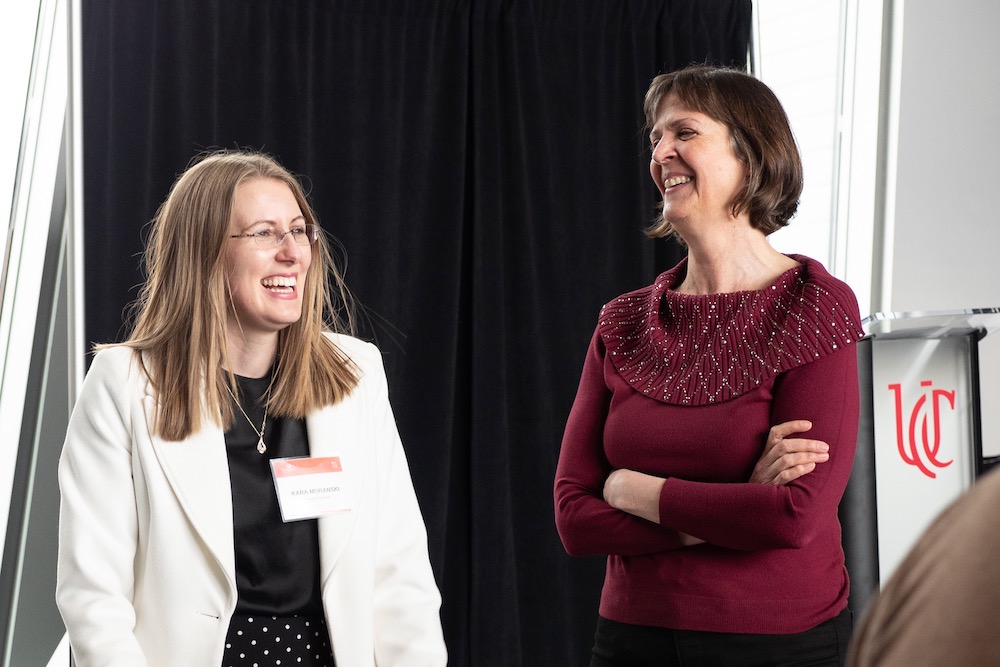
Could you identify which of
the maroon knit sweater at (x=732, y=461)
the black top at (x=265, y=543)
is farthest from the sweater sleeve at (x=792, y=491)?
the black top at (x=265, y=543)

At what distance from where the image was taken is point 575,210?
4.20 m

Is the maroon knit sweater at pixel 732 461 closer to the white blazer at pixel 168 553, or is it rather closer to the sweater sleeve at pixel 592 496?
the sweater sleeve at pixel 592 496

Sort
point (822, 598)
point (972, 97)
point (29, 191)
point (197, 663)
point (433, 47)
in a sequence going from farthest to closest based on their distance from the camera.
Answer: point (433, 47) → point (972, 97) → point (29, 191) → point (197, 663) → point (822, 598)

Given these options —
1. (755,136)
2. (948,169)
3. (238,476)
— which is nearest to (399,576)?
(238,476)

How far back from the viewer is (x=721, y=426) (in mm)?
1673

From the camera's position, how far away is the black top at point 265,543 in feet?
6.05

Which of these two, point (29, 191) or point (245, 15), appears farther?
point (245, 15)

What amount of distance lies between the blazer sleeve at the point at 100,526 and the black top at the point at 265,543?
0.67 ft

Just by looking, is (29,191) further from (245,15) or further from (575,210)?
(575,210)

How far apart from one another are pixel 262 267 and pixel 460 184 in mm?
2077

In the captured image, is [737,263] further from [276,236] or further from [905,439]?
[905,439]

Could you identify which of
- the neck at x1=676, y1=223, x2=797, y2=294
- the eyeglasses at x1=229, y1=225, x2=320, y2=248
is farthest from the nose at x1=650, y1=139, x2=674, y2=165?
the eyeglasses at x1=229, y1=225, x2=320, y2=248

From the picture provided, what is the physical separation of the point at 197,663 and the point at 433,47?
9.56 feet

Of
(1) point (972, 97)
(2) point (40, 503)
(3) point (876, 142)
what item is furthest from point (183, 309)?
(1) point (972, 97)
